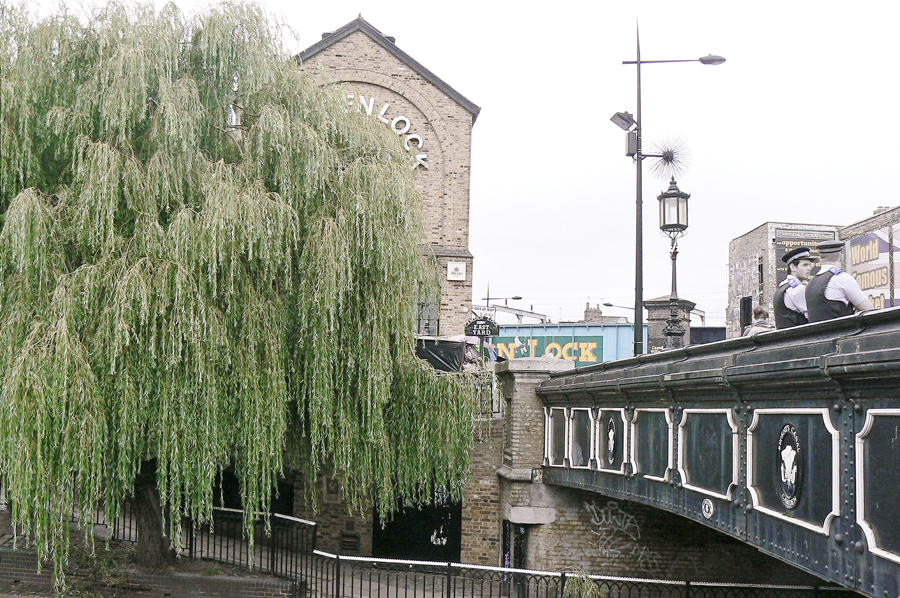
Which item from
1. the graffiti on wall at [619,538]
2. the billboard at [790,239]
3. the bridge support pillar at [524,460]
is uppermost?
the billboard at [790,239]

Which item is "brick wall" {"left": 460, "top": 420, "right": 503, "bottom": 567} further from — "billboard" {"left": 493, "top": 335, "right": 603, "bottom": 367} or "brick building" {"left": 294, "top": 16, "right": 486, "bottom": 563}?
"billboard" {"left": 493, "top": 335, "right": 603, "bottom": 367}

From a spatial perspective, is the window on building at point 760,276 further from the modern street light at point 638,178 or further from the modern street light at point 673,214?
the modern street light at point 673,214

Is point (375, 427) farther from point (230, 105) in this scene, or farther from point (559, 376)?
point (230, 105)

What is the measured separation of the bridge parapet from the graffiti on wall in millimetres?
3442

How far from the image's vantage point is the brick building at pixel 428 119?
66.1 ft

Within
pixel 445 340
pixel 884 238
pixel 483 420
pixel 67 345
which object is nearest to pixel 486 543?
pixel 483 420

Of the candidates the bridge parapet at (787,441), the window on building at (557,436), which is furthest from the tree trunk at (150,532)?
the bridge parapet at (787,441)

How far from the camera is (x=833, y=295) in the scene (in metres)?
6.14

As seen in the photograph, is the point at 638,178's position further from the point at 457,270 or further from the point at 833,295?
the point at 457,270

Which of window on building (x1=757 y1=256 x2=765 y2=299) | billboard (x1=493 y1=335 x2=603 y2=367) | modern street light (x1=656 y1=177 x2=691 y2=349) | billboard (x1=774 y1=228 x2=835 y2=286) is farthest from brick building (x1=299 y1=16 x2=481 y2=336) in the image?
window on building (x1=757 y1=256 x2=765 y2=299)

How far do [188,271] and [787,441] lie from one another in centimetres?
713

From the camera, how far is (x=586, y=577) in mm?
11664

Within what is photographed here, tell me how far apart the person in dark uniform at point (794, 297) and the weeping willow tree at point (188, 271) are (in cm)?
552

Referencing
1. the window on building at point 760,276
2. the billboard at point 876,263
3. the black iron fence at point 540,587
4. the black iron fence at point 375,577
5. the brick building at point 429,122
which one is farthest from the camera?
the window on building at point 760,276
